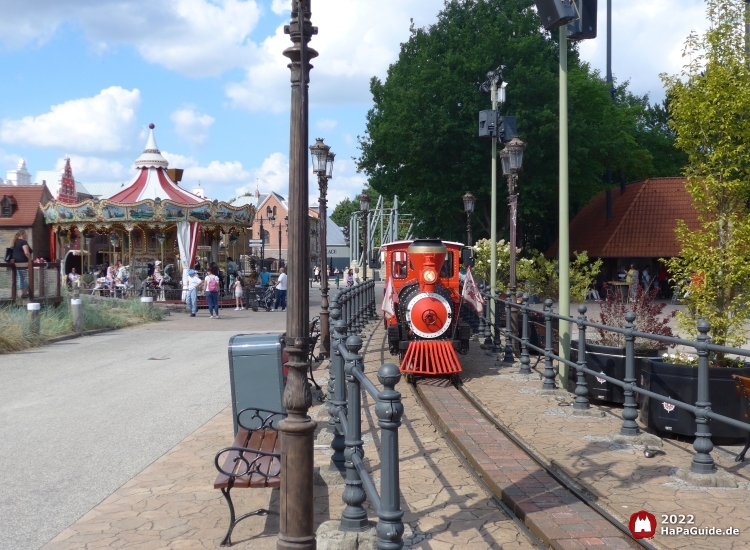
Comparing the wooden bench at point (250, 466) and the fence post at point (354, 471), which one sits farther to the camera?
the wooden bench at point (250, 466)

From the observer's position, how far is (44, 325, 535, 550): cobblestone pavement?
5109 mm

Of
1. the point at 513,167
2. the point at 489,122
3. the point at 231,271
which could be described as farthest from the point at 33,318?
the point at 231,271

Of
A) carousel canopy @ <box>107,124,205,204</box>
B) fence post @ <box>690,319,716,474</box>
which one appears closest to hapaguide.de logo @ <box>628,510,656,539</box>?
fence post @ <box>690,319,716,474</box>

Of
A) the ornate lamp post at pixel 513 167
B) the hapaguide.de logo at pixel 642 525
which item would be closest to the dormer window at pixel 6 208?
the ornate lamp post at pixel 513 167

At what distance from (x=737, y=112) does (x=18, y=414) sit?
9157 mm

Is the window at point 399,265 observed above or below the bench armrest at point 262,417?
above

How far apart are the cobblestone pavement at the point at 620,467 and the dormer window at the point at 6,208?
161 feet

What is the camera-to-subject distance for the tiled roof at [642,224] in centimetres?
3362

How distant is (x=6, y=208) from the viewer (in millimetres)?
51812

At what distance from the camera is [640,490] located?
5910 mm

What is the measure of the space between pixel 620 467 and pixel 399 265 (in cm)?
857

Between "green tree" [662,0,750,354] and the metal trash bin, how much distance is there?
469cm

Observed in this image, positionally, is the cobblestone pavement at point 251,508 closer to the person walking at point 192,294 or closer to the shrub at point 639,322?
the shrub at point 639,322

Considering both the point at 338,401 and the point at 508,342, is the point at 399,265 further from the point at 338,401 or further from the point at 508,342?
the point at 338,401
